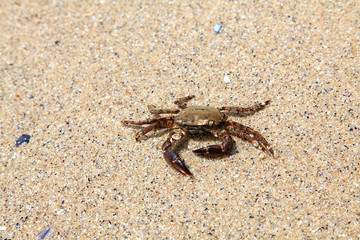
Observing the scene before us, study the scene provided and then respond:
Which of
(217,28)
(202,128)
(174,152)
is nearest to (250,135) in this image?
(202,128)

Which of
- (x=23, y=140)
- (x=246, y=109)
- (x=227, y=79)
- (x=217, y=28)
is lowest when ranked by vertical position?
(x=23, y=140)

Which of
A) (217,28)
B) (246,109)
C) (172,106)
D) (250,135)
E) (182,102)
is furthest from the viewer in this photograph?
(217,28)

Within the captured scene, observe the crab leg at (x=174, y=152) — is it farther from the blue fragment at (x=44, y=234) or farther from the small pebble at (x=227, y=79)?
the blue fragment at (x=44, y=234)

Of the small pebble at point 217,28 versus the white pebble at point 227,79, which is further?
the small pebble at point 217,28

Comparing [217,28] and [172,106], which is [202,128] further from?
[217,28]

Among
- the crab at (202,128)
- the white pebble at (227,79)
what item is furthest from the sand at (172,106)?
the crab at (202,128)

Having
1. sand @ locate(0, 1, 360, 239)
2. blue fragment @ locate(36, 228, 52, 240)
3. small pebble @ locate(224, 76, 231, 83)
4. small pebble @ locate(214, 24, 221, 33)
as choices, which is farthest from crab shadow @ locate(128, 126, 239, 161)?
small pebble @ locate(214, 24, 221, 33)

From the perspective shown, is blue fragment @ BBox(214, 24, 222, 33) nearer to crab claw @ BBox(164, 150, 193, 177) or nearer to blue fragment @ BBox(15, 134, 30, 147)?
crab claw @ BBox(164, 150, 193, 177)
